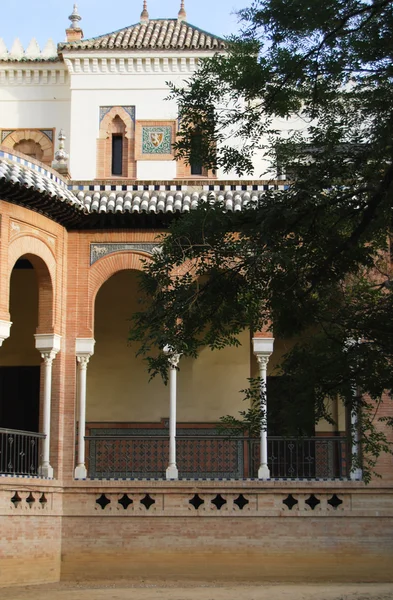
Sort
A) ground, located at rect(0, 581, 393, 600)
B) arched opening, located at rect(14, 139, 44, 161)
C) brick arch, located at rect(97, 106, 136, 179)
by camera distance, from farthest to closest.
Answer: arched opening, located at rect(14, 139, 44, 161) < brick arch, located at rect(97, 106, 136, 179) < ground, located at rect(0, 581, 393, 600)

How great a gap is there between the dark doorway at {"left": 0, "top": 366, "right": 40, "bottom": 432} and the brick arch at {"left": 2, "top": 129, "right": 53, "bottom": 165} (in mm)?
6131

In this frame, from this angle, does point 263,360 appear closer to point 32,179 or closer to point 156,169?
point 32,179

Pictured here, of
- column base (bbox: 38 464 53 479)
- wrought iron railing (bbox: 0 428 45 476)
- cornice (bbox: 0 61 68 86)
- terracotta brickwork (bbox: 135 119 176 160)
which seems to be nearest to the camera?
wrought iron railing (bbox: 0 428 45 476)

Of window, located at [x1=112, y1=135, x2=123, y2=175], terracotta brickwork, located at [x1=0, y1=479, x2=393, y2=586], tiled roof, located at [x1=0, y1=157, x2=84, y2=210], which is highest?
window, located at [x1=112, y1=135, x2=123, y2=175]

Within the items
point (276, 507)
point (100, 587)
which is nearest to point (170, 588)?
point (100, 587)

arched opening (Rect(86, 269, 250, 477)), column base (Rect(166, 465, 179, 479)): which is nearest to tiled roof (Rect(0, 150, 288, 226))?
arched opening (Rect(86, 269, 250, 477))

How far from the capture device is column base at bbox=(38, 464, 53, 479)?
648 inches

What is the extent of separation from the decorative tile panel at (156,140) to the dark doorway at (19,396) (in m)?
6.28

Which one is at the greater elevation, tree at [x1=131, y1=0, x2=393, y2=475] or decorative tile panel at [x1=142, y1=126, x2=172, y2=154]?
decorative tile panel at [x1=142, y1=126, x2=172, y2=154]

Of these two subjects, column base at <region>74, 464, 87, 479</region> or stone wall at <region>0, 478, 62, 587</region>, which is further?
column base at <region>74, 464, 87, 479</region>

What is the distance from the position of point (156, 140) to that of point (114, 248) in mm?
7042

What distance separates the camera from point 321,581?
16.2m

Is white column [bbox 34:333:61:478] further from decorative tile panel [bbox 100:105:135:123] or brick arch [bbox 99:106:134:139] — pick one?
decorative tile panel [bbox 100:105:135:123]

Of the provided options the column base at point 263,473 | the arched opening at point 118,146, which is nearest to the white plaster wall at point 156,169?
the arched opening at point 118,146
